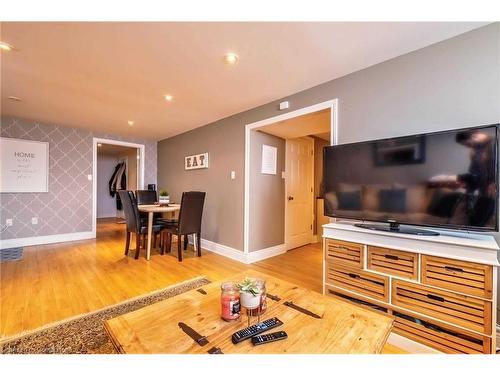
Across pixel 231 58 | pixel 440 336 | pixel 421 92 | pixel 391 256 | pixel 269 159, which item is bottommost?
pixel 440 336

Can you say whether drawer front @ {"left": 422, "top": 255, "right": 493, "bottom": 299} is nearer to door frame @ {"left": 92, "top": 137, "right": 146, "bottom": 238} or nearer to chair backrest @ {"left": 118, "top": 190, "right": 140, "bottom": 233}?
chair backrest @ {"left": 118, "top": 190, "right": 140, "bottom": 233}

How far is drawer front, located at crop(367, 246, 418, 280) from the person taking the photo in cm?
156

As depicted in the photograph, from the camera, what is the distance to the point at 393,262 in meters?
1.65

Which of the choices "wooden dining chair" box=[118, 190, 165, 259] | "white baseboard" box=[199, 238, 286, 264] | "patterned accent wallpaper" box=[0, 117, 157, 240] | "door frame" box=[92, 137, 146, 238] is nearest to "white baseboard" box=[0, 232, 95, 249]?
"patterned accent wallpaper" box=[0, 117, 157, 240]

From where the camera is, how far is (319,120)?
9.63 ft

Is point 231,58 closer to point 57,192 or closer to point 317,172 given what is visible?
point 317,172

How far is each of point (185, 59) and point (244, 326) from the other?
6.80 ft

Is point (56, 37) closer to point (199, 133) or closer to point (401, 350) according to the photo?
point (199, 133)

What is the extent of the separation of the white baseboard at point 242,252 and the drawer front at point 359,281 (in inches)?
59.3

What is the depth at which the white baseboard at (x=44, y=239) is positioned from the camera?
150 inches

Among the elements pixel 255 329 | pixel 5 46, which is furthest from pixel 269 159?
pixel 5 46

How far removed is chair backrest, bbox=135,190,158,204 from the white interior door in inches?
113

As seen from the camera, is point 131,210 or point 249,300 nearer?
point 249,300

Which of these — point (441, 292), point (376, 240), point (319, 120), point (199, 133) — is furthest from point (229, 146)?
point (441, 292)
